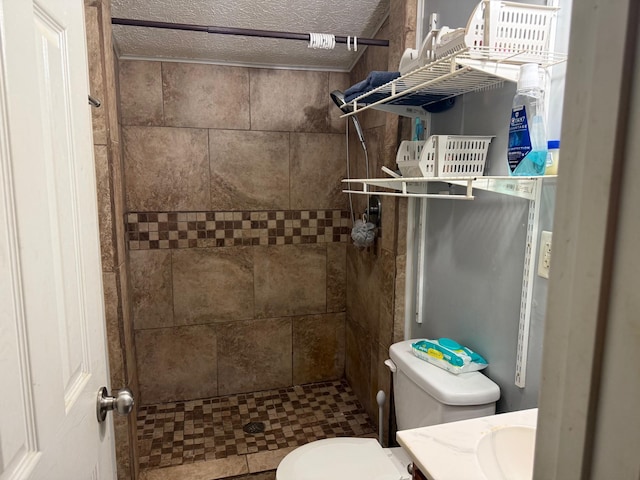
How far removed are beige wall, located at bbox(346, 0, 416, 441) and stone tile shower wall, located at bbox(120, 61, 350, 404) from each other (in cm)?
19

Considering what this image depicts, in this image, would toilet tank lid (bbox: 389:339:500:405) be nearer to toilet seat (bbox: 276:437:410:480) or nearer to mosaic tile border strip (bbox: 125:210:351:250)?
toilet seat (bbox: 276:437:410:480)

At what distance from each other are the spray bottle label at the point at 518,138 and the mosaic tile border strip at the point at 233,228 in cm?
169

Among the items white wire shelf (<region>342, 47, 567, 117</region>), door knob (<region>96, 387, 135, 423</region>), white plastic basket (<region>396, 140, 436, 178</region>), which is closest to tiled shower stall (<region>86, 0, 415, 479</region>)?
white plastic basket (<region>396, 140, 436, 178</region>)

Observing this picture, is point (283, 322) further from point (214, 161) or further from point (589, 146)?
point (589, 146)

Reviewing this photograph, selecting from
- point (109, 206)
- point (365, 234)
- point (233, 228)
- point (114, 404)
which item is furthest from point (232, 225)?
point (114, 404)

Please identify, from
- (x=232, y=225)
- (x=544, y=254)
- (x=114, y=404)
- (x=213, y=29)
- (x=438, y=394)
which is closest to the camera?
(x=114, y=404)

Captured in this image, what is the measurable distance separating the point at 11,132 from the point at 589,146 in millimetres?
636

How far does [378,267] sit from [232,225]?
0.98 meters

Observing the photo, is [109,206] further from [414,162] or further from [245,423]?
[245,423]

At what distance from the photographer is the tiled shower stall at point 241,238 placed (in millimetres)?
2387

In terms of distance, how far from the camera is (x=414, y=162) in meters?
1.37

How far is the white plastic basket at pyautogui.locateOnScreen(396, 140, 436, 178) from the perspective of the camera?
1305 mm

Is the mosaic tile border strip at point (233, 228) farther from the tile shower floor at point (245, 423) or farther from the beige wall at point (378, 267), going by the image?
the tile shower floor at point (245, 423)

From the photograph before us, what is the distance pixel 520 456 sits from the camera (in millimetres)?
975
